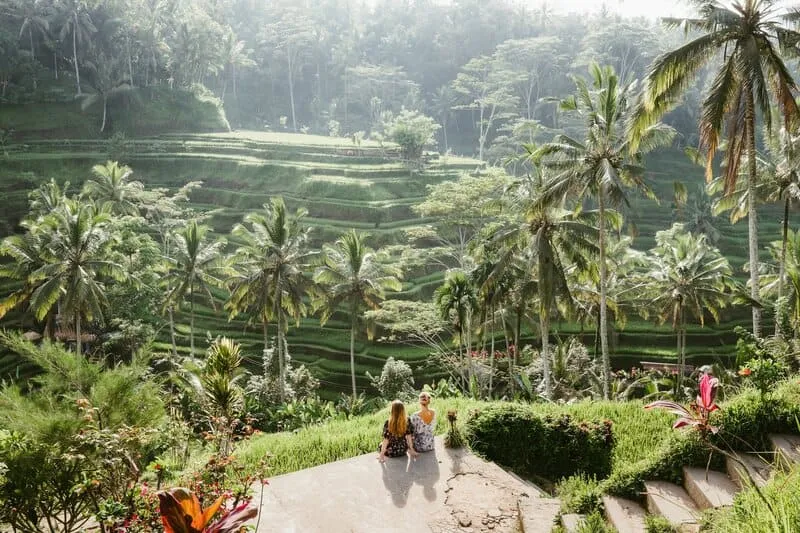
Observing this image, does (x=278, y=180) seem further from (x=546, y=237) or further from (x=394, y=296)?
(x=546, y=237)

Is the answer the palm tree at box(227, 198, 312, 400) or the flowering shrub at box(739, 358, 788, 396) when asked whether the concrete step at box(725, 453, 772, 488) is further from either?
the palm tree at box(227, 198, 312, 400)

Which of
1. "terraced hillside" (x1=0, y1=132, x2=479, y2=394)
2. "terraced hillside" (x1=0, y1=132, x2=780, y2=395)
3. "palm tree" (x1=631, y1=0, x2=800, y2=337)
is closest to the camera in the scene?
"palm tree" (x1=631, y1=0, x2=800, y2=337)

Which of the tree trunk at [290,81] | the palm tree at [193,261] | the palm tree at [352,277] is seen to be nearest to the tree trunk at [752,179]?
the palm tree at [352,277]

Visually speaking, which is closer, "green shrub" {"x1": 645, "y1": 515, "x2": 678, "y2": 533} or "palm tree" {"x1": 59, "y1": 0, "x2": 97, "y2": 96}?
"green shrub" {"x1": 645, "y1": 515, "x2": 678, "y2": 533}

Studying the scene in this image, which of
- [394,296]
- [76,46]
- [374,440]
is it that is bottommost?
[394,296]

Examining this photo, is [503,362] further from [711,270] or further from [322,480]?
[322,480]

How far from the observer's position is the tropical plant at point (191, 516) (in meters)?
3.66

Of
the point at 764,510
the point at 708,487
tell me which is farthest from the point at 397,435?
the point at 764,510

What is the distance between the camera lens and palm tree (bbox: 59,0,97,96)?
160 feet

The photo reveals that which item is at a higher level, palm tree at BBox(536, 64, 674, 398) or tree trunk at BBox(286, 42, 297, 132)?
tree trunk at BBox(286, 42, 297, 132)

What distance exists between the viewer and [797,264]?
15.4 m

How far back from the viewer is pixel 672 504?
18.0ft

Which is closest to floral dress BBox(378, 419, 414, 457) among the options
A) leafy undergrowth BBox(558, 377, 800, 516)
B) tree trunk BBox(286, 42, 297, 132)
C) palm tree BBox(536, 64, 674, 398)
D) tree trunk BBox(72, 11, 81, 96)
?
leafy undergrowth BBox(558, 377, 800, 516)

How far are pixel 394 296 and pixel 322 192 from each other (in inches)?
483
